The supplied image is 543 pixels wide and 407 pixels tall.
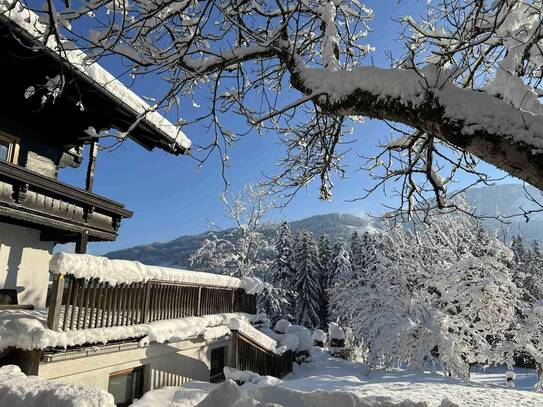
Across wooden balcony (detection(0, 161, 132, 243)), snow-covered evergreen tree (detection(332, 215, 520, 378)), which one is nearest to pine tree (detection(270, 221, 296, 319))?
snow-covered evergreen tree (detection(332, 215, 520, 378))

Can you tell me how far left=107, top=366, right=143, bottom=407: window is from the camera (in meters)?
7.58

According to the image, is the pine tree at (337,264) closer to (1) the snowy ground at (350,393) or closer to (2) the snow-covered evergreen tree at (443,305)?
(2) the snow-covered evergreen tree at (443,305)

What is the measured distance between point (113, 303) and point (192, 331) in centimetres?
282

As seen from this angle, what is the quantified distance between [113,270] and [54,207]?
2.18m

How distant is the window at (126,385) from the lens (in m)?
7.58

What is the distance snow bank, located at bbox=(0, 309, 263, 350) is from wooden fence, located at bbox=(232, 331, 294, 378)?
2.99 metres

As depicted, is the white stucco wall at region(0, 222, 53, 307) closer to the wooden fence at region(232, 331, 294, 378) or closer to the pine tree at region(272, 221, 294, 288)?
the wooden fence at region(232, 331, 294, 378)

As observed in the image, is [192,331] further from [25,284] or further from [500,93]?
[500,93]

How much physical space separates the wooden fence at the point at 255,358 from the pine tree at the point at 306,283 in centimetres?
3024

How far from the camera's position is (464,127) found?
311cm

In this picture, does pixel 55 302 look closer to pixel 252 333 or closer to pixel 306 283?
pixel 252 333

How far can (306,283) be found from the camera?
153 feet

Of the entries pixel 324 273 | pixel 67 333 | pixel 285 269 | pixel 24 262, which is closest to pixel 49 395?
pixel 67 333

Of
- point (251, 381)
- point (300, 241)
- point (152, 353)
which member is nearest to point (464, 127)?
point (152, 353)
